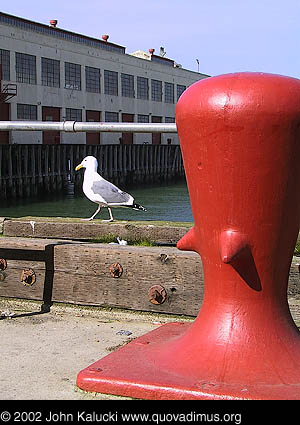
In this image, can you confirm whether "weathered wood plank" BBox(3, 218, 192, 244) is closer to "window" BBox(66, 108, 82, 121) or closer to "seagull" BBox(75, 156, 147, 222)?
"seagull" BBox(75, 156, 147, 222)

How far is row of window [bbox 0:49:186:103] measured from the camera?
39.0 metres

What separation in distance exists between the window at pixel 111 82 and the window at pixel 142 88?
3102mm

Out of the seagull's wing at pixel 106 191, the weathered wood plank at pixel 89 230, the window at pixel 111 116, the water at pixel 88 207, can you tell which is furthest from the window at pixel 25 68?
the weathered wood plank at pixel 89 230

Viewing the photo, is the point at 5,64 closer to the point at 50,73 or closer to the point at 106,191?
the point at 50,73

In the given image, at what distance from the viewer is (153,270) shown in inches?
154

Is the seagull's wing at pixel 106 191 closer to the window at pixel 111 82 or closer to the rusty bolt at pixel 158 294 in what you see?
the rusty bolt at pixel 158 294

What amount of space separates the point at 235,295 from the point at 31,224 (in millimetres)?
2737

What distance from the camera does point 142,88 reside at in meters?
51.1

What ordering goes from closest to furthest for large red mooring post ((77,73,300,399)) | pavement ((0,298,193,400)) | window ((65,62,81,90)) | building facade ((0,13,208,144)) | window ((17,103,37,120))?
large red mooring post ((77,73,300,399)) < pavement ((0,298,193,400)) < building facade ((0,13,208,144)) < window ((17,103,37,120)) < window ((65,62,81,90))

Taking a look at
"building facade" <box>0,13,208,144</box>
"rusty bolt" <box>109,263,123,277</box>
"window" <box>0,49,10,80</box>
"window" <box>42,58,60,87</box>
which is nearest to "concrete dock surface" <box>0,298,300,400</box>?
"rusty bolt" <box>109,263,123,277</box>

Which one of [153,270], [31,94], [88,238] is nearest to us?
[153,270]

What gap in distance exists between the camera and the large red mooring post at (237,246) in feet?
8.38
